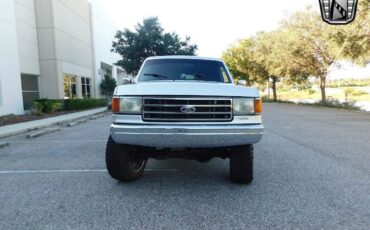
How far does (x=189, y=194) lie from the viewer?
13.6ft

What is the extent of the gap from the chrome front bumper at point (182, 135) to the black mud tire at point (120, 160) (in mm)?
474

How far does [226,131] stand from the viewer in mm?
3889

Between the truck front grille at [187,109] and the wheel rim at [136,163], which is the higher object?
the truck front grille at [187,109]

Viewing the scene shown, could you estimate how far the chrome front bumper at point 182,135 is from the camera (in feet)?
12.6

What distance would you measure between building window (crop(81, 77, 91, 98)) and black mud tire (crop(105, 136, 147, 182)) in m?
24.7

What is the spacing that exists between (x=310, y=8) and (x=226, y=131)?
1022 inches

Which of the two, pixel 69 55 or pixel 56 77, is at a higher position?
pixel 69 55

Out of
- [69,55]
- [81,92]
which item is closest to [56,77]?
[69,55]

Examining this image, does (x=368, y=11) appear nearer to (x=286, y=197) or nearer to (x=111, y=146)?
(x=286, y=197)

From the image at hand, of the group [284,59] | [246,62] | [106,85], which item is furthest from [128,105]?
[246,62]

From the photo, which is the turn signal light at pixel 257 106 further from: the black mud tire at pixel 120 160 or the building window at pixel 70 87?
the building window at pixel 70 87

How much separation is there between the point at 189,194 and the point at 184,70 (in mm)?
2448

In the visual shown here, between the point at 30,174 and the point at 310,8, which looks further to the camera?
the point at 310,8

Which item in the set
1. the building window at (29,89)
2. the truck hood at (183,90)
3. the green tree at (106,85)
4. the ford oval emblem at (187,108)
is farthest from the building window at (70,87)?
the ford oval emblem at (187,108)
